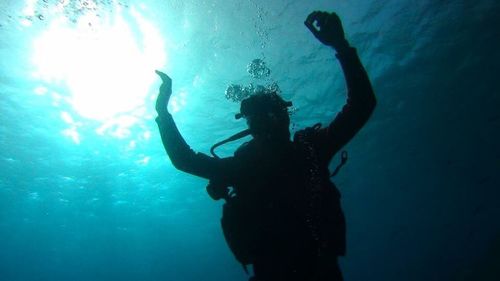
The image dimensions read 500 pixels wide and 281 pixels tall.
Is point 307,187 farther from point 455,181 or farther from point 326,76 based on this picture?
point 455,181

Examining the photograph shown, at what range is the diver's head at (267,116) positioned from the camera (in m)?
3.47

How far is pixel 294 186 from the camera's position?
3256 mm

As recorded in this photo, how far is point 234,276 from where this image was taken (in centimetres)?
10781

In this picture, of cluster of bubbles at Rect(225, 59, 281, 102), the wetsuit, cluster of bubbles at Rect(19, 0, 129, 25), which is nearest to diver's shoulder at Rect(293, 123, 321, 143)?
the wetsuit

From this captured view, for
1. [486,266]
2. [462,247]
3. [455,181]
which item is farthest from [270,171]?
[462,247]

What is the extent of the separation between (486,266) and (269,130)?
103 feet

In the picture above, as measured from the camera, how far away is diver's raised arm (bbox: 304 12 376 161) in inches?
137

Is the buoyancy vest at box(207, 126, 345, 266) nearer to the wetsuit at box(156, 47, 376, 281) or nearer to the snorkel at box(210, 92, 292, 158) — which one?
the wetsuit at box(156, 47, 376, 281)

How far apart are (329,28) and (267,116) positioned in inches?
43.9

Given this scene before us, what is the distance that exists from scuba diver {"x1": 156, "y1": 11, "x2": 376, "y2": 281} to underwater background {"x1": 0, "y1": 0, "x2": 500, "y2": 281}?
26.2ft

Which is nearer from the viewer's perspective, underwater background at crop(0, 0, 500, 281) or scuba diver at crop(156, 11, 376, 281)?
scuba diver at crop(156, 11, 376, 281)

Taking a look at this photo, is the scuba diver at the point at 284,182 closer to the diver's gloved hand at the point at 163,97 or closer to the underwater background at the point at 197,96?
the diver's gloved hand at the point at 163,97

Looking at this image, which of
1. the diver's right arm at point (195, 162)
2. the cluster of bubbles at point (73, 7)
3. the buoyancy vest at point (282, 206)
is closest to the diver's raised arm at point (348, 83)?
the buoyancy vest at point (282, 206)

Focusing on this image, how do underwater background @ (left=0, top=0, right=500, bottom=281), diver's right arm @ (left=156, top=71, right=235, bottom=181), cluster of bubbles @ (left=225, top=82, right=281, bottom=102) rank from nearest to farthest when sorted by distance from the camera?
diver's right arm @ (left=156, top=71, right=235, bottom=181) < underwater background @ (left=0, top=0, right=500, bottom=281) < cluster of bubbles @ (left=225, top=82, right=281, bottom=102)
